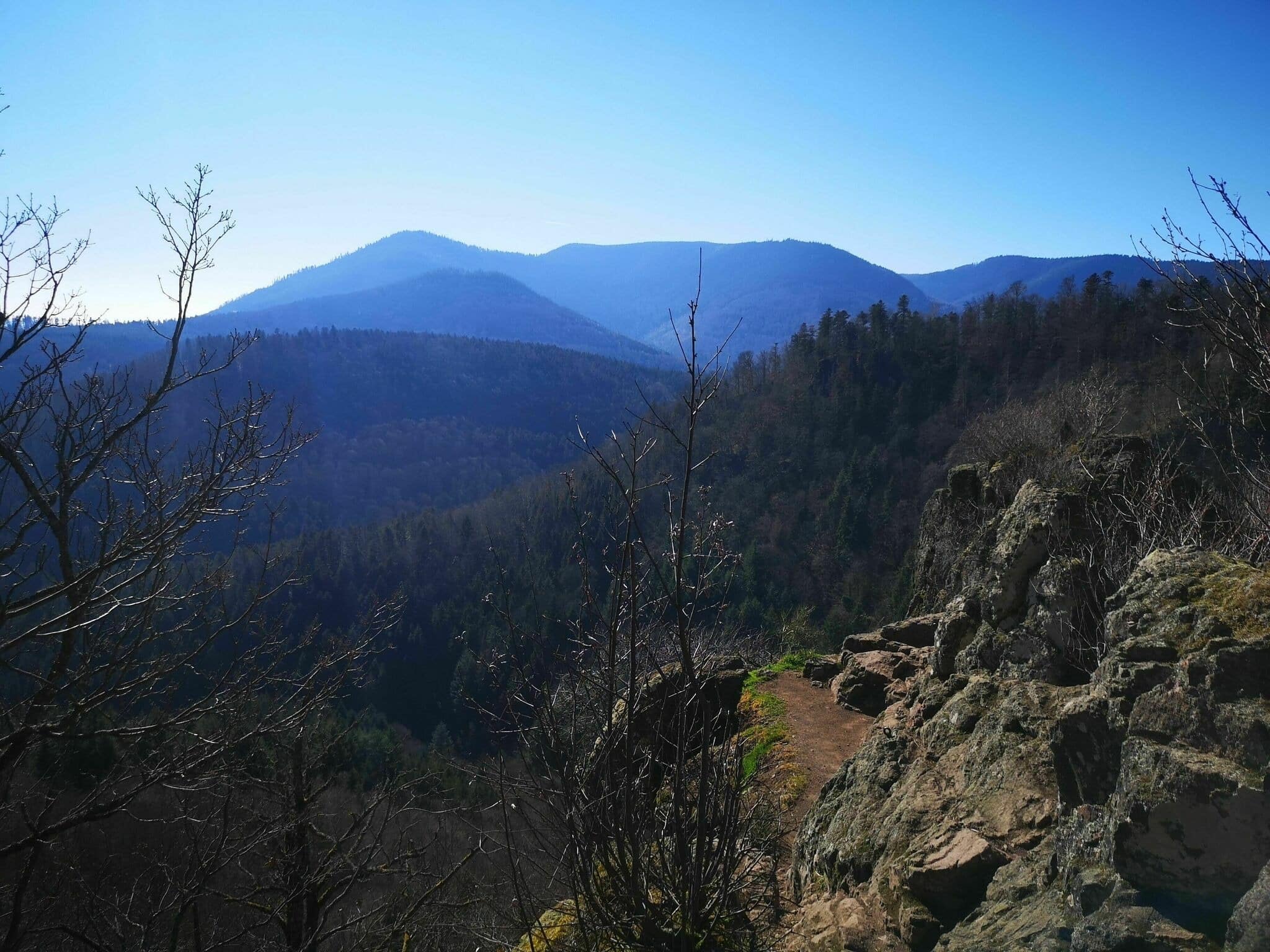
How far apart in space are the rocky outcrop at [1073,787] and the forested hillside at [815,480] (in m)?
36.9

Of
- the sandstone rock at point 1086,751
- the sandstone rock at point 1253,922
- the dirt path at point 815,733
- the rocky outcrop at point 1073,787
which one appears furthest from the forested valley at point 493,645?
the sandstone rock at point 1253,922

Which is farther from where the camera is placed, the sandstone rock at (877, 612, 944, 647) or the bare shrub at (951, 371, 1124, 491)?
the bare shrub at (951, 371, 1124, 491)

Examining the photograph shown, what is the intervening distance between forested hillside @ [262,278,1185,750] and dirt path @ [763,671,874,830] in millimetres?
31233

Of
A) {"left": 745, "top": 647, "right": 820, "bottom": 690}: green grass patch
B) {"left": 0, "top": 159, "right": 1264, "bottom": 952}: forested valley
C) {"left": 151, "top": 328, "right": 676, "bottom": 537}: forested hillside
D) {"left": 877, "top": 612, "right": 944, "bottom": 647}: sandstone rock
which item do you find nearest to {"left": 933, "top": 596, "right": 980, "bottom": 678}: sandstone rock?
{"left": 0, "top": 159, "right": 1264, "bottom": 952}: forested valley

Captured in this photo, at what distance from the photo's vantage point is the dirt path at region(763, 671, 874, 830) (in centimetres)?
875

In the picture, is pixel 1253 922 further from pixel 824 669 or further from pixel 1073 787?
pixel 824 669

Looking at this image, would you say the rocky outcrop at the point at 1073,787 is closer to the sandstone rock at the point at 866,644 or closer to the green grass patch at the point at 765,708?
the green grass patch at the point at 765,708

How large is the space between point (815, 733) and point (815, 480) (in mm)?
54676

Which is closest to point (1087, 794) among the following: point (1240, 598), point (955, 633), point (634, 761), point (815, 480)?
point (1240, 598)

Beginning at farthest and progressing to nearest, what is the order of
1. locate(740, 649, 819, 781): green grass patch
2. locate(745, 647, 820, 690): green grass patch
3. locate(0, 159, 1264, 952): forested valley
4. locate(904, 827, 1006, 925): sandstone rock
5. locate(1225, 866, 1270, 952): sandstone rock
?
locate(745, 647, 820, 690): green grass patch, locate(740, 649, 819, 781): green grass patch, locate(904, 827, 1006, 925): sandstone rock, locate(0, 159, 1264, 952): forested valley, locate(1225, 866, 1270, 952): sandstone rock

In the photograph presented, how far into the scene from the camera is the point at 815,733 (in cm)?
1033

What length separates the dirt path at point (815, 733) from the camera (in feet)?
28.7

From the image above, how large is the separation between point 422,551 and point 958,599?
7378 centimetres

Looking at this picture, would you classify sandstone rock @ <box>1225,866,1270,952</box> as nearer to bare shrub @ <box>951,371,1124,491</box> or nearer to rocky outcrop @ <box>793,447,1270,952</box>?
rocky outcrop @ <box>793,447,1270,952</box>
